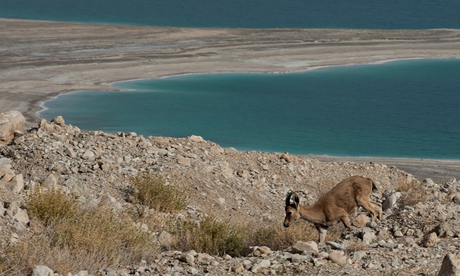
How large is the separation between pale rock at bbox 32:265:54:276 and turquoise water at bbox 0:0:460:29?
62513mm

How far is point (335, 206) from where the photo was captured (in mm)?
12539

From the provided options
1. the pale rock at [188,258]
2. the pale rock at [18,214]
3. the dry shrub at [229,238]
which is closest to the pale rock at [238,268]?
the pale rock at [188,258]

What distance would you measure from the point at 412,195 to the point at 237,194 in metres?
2.99

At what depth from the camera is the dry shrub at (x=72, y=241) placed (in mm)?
9523

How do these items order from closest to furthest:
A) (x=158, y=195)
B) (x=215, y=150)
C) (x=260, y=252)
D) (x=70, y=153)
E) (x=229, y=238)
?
(x=260, y=252) → (x=229, y=238) → (x=158, y=195) → (x=70, y=153) → (x=215, y=150)

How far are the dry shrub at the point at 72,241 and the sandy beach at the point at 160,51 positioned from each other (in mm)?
25608

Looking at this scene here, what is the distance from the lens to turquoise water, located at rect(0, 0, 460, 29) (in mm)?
73812

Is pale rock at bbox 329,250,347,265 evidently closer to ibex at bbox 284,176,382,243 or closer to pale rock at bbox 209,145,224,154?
ibex at bbox 284,176,382,243

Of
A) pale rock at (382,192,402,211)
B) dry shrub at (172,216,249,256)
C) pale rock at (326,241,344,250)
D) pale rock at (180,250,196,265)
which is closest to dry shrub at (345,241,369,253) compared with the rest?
pale rock at (326,241,344,250)

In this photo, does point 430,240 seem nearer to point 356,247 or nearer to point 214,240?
point 356,247

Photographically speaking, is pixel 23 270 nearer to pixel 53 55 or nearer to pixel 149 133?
pixel 149 133

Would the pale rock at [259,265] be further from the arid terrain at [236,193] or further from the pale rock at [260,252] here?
the pale rock at [260,252]

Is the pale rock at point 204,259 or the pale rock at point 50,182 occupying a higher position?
the pale rock at point 204,259

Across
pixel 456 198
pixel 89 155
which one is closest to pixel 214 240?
pixel 456 198
